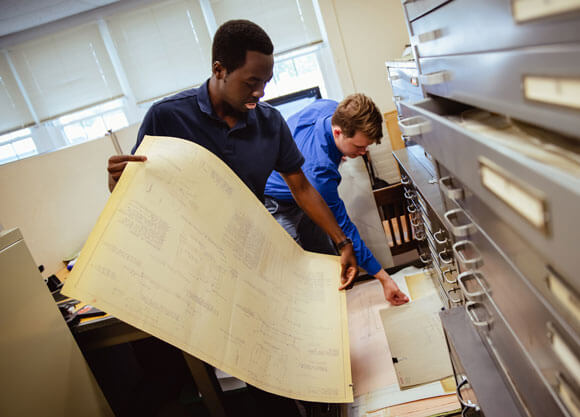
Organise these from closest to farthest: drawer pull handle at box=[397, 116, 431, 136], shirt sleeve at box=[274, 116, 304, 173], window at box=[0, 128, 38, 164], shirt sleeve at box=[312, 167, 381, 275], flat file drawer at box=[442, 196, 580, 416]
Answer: flat file drawer at box=[442, 196, 580, 416] → drawer pull handle at box=[397, 116, 431, 136] → shirt sleeve at box=[274, 116, 304, 173] → shirt sleeve at box=[312, 167, 381, 275] → window at box=[0, 128, 38, 164]

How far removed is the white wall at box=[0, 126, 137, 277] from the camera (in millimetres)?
1796

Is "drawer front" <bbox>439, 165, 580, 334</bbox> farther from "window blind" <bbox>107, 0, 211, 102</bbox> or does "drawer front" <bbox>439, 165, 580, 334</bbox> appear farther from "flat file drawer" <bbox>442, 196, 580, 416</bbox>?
"window blind" <bbox>107, 0, 211, 102</bbox>

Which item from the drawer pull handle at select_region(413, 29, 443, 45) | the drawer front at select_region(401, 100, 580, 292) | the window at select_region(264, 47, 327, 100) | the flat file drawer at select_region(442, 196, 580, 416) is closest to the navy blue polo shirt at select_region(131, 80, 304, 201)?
the drawer pull handle at select_region(413, 29, 443, 45)

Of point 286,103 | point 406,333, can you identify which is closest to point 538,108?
point 406,333

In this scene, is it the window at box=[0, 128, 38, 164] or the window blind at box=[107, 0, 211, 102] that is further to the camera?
the window at box=[0, 128, 38, 164]

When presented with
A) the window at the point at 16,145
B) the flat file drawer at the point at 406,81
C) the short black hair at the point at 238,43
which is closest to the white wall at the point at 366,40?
the flat file drawer at the point at 406,81

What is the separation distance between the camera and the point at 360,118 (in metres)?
1.53

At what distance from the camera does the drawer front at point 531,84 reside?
278 millimetres

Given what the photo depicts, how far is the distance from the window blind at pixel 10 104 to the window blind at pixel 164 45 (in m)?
1.16

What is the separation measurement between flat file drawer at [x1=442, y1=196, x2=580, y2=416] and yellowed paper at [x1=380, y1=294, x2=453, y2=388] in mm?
584

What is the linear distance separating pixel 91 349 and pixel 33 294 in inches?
12.5

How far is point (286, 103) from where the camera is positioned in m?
2.71

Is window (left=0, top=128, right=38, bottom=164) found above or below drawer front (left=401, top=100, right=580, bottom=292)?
above

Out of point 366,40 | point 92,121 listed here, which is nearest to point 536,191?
point 366,40
